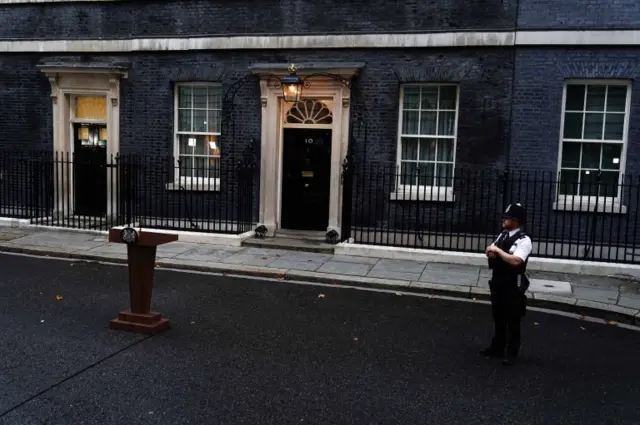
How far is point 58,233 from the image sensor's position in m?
13.0

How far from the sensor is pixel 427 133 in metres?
12.5

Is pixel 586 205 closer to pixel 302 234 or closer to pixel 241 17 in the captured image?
pixel 302 234

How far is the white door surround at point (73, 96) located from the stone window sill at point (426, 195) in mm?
6319

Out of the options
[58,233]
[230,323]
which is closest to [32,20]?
[58,233]

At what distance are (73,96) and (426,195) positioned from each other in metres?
8.65

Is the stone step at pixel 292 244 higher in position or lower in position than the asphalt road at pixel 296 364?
higher

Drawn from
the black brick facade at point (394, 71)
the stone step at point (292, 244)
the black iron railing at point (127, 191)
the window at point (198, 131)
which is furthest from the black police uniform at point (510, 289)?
the window at point (198, 131)

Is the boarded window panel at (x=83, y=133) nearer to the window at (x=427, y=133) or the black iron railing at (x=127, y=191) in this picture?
the black iron railing at (x=127, y=191)

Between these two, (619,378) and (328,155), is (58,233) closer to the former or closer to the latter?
(328,155)

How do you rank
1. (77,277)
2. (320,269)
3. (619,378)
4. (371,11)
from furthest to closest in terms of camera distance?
(371,11), (320,269), (77,277), (619,378)

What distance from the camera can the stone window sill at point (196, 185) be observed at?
1337cm

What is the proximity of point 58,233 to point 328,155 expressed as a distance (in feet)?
19.7

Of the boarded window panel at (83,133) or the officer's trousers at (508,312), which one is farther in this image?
the boarded window panel at (83,133)

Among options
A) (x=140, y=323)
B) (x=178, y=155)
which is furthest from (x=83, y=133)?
(x=140, y=323)
